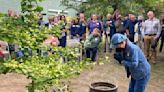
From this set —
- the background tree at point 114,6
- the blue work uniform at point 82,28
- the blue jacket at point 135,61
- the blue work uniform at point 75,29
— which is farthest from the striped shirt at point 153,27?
the background tree at point 114,6

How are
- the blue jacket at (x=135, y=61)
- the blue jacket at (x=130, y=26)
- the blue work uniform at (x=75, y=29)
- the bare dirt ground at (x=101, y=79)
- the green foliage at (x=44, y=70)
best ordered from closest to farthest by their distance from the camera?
1. the green foliage at (x=44, y=70)
2. the blue jacket at (x=135, y=61)
3. the bare dirt ground at (x=101, y=79)
4. the blue work uniform at (x=75, y=29)
5. the blue jacket at (x=130, y=26)

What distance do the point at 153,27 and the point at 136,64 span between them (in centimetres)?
581

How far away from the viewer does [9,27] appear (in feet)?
8.71

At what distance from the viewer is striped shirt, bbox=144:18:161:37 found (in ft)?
35.7

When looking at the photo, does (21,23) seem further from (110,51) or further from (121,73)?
(110,51)

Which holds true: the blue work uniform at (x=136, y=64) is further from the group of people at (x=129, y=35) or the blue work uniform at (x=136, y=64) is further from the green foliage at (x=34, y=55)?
the green foliage at (x=34, y=55)

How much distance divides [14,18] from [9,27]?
0.20 m

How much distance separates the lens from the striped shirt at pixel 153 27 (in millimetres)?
10883

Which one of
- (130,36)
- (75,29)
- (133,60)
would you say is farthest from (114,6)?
(133,60)

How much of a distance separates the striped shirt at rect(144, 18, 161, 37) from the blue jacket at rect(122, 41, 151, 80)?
5366 millimetres

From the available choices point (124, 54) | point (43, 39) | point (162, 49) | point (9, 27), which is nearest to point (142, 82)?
point (124, 54)

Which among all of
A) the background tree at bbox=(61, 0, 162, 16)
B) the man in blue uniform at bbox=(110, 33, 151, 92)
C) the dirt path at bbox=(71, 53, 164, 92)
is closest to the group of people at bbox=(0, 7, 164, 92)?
the man in blue uniform at bbox=(110, 33, 151, 92)

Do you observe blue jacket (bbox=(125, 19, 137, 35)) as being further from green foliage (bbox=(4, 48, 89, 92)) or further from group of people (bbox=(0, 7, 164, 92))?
green foliage (bbox=(4, 48, 89, 92))

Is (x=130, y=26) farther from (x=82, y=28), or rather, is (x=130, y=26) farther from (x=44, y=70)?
(x=44, y=70)
